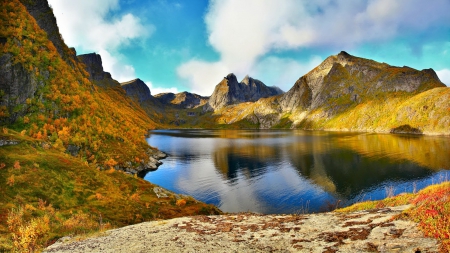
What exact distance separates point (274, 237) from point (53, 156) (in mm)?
34257

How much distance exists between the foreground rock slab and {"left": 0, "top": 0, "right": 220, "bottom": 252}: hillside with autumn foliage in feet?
16.3

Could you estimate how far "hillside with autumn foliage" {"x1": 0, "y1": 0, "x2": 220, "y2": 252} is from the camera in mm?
21312

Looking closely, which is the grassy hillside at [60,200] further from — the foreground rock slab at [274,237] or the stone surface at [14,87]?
the stone surface at [14,87]

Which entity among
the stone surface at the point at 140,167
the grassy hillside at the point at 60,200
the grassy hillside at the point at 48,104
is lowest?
the stone surface at the point at 140,167

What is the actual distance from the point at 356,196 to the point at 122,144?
61278mm

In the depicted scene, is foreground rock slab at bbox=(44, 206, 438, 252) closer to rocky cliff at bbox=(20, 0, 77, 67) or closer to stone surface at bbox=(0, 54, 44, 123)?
stone surface at bbox=(0, 54, 44, 123)

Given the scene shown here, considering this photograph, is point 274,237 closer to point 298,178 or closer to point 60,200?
point 60,200

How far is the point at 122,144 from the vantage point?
69625 millimetres

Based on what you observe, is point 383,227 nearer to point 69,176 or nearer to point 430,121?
point 69,176

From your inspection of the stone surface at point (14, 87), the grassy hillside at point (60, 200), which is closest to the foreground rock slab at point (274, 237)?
the grassy hillside at point (60, 200)

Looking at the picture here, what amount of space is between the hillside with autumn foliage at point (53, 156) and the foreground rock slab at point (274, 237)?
16.3ft

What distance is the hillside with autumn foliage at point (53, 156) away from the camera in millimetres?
21312

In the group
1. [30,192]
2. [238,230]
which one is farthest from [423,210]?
[30,192]

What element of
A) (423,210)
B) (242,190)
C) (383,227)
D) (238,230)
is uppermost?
(423,210)
